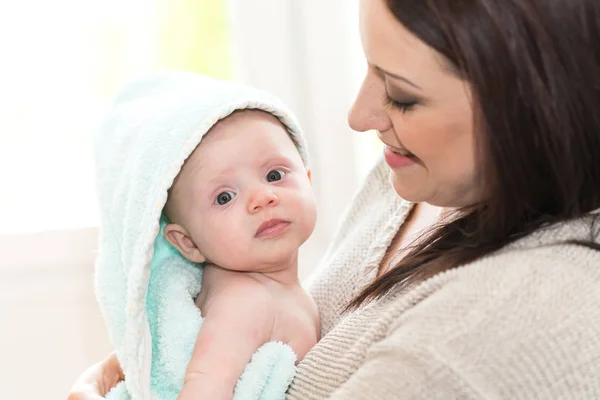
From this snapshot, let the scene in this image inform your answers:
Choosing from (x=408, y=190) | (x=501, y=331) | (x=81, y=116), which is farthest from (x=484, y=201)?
(x=81, y=116)

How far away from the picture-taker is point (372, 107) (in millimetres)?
1004

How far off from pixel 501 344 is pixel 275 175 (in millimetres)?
514

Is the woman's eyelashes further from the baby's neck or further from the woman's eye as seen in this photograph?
the baby's neck

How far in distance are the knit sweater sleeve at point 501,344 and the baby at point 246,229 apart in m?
0.31

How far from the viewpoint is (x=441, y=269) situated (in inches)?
36.6

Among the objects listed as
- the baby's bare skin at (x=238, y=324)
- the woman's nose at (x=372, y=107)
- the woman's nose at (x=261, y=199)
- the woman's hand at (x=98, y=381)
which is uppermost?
the woman's nose at (x=372, y=107)

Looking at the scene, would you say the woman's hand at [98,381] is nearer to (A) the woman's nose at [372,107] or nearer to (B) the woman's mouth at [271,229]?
(B) the woman's mouth at [271,229]

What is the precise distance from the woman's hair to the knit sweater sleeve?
93mm

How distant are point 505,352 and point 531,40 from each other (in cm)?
31

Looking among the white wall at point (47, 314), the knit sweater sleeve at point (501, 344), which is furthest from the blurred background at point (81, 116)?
the knit sweater sleeve at point (501, 344)

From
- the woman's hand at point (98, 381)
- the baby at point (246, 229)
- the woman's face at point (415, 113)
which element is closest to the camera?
the woman's face at point (415, 113)

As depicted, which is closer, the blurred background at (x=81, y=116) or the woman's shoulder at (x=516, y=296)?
the woman's shoulder at (x=516, y=296)

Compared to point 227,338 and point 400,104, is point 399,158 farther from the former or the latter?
point 227,338

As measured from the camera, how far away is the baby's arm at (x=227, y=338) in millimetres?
1020
